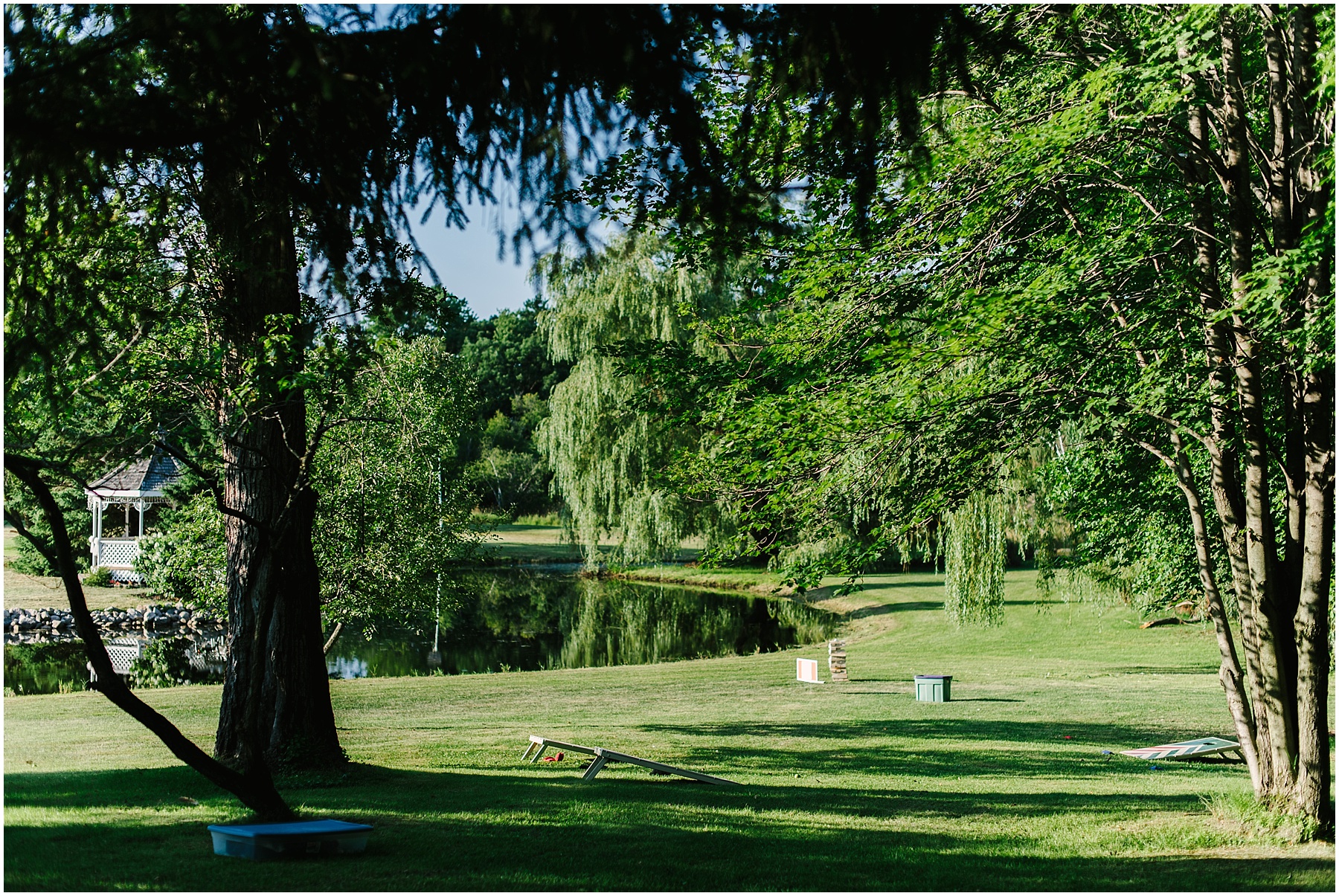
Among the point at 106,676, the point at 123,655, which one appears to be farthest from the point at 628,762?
the point at 123,655

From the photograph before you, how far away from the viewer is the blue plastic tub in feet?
18.6

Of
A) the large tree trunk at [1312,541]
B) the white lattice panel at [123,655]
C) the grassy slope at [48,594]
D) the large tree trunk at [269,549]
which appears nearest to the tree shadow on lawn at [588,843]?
the large tree trunk at [269,549]

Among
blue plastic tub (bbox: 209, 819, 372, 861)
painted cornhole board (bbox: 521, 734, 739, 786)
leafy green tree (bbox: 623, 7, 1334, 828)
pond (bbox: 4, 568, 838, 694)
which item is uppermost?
leafy green tree (bbox: 623, 7, 1334, 828)

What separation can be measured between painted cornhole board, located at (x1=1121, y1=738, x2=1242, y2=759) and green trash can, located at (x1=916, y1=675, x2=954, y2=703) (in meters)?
4.56

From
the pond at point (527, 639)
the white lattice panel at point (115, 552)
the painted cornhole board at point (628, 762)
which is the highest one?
the white lattice panel at point (115, 552)

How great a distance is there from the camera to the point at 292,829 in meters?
5.72

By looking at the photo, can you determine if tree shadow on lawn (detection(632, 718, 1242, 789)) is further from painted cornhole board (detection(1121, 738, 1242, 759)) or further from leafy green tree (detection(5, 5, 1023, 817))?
leafy green tree (detection(5, 5, 1023, 817))

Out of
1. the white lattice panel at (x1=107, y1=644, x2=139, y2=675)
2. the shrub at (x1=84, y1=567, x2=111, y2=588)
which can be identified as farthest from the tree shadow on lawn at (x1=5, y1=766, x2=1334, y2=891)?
the shrub at (x1=84, y1=567, x2=111, y2=588)

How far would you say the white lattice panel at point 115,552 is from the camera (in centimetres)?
3203

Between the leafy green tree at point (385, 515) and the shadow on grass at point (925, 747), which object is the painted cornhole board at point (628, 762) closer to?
the shadow on grass at point (925, 747)

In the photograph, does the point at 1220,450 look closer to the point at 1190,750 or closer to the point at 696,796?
the point at 1190,750

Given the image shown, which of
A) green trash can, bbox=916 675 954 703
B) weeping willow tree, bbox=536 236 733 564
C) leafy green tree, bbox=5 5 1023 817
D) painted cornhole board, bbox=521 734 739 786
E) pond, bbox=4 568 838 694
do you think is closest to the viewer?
leafy green tree, bbox=5 5 1023 817

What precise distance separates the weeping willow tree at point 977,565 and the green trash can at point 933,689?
4453 millimetres

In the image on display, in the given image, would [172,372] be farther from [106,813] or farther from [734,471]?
[734,471]
